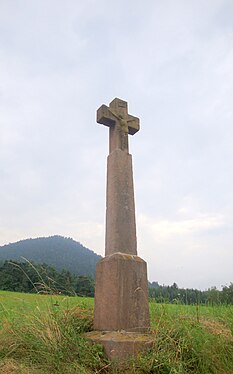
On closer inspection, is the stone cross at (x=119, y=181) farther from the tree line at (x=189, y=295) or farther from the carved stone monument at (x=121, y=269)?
the tree line at (x=189, y=295)

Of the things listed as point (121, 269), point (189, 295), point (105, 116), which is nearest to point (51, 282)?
point (121, 269)

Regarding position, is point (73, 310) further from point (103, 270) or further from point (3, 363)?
point (3, 363)

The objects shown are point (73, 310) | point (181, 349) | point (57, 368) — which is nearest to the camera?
point (57, 368)

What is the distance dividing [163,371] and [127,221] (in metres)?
1.98

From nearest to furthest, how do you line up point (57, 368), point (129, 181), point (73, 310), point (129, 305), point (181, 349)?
point (57, 368) → point (181, 349) → point (129, 305) → point (73, 310) → point (129, 181)

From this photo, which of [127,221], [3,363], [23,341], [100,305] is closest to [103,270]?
[100,305]

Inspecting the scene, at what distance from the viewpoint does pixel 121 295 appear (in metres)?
3.95

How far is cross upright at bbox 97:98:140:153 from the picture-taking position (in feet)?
17.3

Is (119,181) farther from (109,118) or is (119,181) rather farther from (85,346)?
(85,346)

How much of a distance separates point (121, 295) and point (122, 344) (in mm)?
583

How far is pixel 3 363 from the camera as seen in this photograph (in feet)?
10.1

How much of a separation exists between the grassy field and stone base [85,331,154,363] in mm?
76

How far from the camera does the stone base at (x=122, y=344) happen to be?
3.43 meters

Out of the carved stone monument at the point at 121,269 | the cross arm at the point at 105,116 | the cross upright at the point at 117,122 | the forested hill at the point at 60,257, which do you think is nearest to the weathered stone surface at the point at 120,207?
the carved stone monument at the point at 121,269
